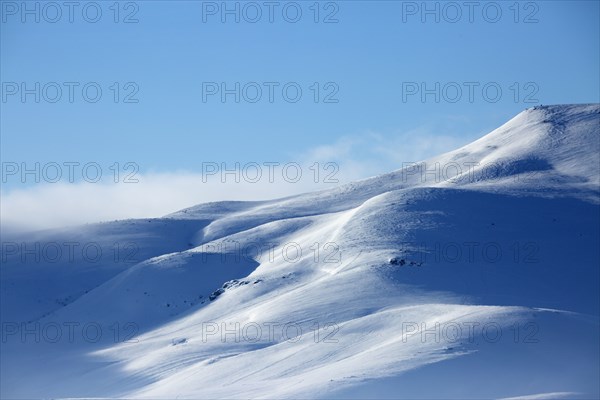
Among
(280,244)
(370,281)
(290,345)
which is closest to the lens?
(290,345)

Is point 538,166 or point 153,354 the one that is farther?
point 538,166

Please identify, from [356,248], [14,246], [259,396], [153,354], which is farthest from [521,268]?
[14,246]

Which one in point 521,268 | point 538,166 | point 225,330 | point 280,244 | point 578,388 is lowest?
point 578,388

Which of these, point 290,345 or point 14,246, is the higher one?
point 14,246

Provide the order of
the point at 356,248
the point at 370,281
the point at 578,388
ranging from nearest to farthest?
the point at 578,388, the point at 370,281, the point at 356,248

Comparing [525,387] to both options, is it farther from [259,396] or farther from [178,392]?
[178,392]

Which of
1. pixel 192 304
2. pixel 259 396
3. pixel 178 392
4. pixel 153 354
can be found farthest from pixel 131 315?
pixel 259 396
